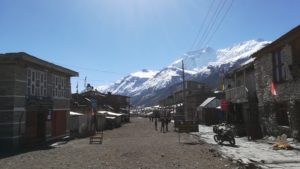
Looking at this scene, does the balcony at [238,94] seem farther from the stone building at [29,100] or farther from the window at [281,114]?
the stone building at [29,100]

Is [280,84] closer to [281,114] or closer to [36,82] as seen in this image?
[281,114]

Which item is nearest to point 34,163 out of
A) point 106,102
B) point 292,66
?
point 292,66

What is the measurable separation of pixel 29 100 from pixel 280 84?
19.8m

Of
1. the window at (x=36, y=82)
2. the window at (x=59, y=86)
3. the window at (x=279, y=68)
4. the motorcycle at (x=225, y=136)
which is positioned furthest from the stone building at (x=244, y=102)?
the window at (x=36, y=82)

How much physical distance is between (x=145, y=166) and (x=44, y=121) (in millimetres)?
18755

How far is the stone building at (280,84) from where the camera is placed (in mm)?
21859

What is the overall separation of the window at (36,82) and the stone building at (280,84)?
19154 millimetres

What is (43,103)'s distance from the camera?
100 ft

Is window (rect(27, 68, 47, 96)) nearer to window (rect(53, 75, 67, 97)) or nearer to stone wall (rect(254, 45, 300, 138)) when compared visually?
window (rect(53, 75, 67, 97))

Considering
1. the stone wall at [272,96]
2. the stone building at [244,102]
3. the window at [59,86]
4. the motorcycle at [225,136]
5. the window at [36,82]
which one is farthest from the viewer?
the window at [59,86]

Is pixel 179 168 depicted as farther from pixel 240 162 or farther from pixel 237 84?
pixel 237 84

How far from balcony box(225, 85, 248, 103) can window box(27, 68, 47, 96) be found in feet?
62.4

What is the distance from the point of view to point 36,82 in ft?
99.3

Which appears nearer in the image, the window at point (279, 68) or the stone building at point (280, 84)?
the stone building at point (280, 84)
